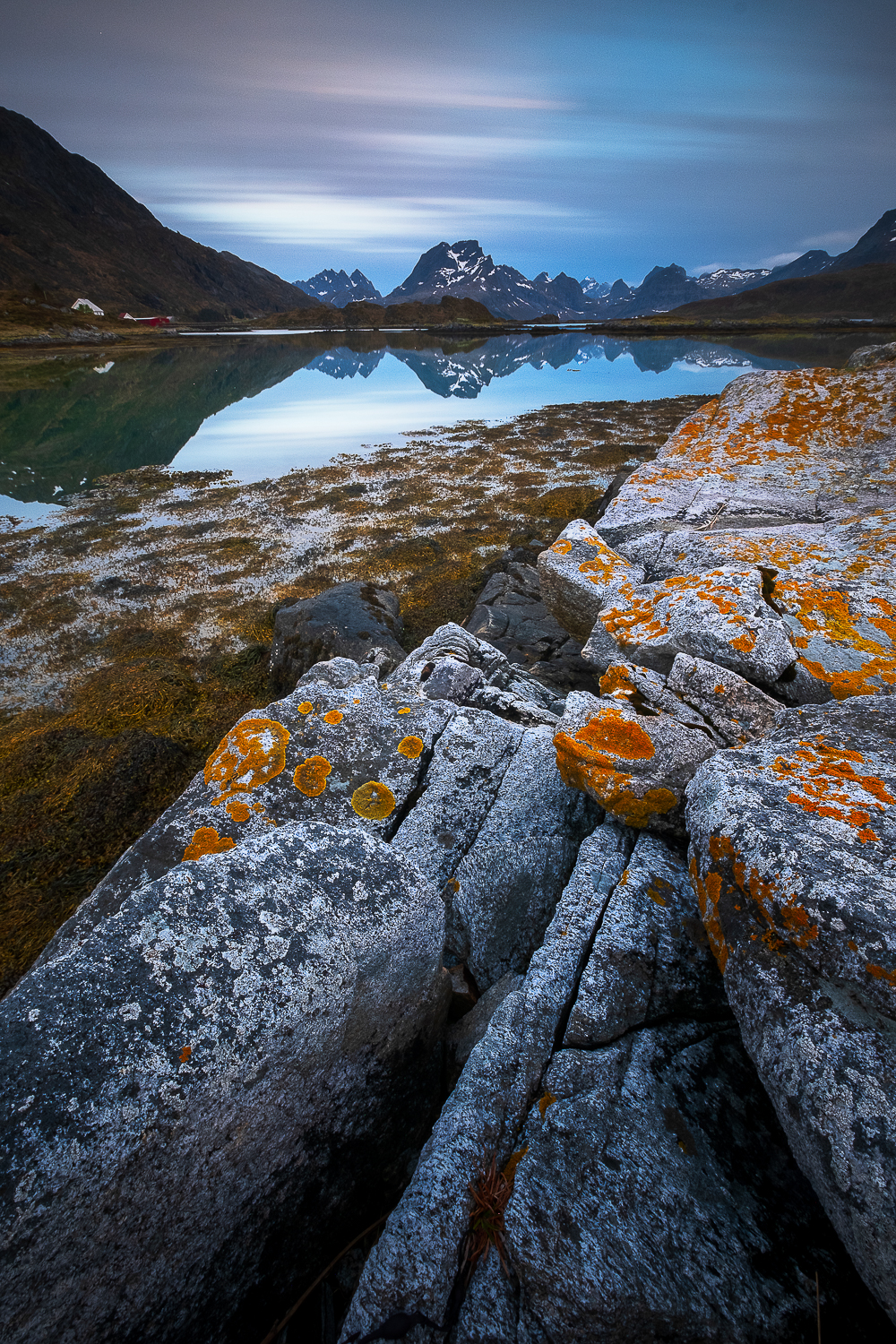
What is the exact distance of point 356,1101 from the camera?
3.43m

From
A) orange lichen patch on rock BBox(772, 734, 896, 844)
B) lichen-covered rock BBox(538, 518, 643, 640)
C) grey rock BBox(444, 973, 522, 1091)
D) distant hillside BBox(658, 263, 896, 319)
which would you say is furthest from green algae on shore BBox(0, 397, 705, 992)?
distant hillside BBox(658, 263, 896, 319)

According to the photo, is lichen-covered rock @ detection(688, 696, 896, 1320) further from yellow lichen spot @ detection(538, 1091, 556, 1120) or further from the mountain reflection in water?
the mountain reflection in water

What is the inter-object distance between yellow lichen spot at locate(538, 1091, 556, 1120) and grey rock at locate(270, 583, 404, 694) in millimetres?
8497

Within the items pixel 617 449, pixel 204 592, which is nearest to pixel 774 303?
pixel 617 449

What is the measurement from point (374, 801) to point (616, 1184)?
12.0 feet

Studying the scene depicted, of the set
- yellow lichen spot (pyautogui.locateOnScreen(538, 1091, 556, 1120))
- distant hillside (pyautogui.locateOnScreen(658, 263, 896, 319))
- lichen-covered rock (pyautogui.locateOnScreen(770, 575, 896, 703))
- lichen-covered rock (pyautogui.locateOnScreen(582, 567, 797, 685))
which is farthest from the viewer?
distant hillside (pyautogui.locateOnScreen(658, 263, 896, 319))

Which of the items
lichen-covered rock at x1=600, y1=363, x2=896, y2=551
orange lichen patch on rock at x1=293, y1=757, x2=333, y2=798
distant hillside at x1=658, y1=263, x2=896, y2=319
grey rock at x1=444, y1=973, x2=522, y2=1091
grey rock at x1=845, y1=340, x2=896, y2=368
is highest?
distant hillside at x1=658, y1=263, x2=896, y2=319

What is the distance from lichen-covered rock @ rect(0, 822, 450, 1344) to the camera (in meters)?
2.46

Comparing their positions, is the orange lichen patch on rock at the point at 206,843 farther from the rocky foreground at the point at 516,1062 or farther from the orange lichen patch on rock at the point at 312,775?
the orange lichen patch on rock at the point at 312,775

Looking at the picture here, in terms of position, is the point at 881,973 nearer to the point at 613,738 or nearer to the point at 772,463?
the point at 613,738

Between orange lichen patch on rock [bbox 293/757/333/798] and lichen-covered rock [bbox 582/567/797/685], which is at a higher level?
lichen-covered rock [bbox 582/567/797/685]

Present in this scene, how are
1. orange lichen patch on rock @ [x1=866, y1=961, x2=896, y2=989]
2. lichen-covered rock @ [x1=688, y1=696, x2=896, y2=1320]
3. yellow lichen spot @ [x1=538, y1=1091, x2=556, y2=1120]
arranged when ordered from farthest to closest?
yellow lichen spot @ [x1=538, y1=1091, x2=556, y2=1120] < orange lichen patch on rock @ [x1=866, y1=961, x2=896, y2=989] < lichen-covered rock @ [x1=688, y1=696, x2=896, y2=1320]

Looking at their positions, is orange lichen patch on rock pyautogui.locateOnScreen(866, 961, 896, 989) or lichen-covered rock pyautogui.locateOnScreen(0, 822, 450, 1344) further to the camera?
orange lichen patch on rock pyautogui.locateOnScreen(866, 961, 896, 989)

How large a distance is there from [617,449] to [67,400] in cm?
4387
